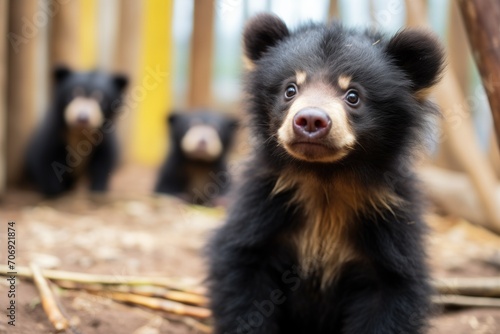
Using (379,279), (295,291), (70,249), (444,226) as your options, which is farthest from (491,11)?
(444,226)

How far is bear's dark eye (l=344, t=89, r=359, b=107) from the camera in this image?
12.3 feet

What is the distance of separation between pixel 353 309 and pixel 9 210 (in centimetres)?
536

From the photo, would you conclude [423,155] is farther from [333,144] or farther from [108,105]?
[108,105]

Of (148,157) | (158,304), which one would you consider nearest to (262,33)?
(158,304)

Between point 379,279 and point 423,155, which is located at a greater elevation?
point 423,155

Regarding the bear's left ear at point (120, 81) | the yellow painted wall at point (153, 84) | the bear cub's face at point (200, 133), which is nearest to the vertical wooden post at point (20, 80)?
the bear's left ear at point (120, 81)

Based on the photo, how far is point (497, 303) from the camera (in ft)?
16.3

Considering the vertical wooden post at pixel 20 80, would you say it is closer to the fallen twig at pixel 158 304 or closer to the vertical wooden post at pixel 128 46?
the vertical wooden post at pixel 128 46

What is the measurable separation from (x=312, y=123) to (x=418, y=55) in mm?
979

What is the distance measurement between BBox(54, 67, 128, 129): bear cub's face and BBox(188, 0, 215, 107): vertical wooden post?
1196mm

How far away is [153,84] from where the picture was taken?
41.4ft

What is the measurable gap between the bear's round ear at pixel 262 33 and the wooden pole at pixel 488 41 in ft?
3.99

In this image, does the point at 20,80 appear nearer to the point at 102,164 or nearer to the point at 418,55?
the point at 102,164

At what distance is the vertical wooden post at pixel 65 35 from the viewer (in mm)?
9164
